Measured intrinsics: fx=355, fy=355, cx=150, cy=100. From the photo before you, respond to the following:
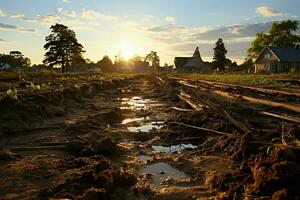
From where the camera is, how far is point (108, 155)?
744 cm

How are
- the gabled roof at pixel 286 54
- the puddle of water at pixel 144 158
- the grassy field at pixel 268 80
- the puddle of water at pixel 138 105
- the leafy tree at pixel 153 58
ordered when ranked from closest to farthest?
the puddle of water at pixel 144 158 → the puddle of water at pixel 138 105 → the grassy field at pixel 268 80 → the gabled roof at pixel 286 54 → the leafy tree at pixel 153 58

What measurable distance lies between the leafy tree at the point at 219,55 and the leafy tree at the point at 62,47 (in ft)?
112

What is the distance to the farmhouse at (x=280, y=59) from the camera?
63594 millimetres

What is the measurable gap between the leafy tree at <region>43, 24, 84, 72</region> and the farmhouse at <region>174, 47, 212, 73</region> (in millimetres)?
37756

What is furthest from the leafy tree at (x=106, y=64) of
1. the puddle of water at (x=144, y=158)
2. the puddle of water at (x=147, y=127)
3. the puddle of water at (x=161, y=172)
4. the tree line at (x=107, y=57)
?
the puddle of water at (x=161, y=172)

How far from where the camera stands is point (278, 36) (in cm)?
8494

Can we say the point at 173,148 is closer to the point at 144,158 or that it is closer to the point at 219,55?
the point at 144,158

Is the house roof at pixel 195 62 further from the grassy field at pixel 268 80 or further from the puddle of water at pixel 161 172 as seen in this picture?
the puddle of water at pixel 161 172

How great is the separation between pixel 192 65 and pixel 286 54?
34169mm

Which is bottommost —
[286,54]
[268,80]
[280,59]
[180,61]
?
[268,80]

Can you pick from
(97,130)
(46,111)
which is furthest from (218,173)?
(46,111)

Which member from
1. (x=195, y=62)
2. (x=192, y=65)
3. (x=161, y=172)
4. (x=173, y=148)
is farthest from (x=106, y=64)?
(x=161, y=172)

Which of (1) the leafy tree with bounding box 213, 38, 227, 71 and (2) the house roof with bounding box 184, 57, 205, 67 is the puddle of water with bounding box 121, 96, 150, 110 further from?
(2) the house roof with bounding box 184, 57, 205, 67

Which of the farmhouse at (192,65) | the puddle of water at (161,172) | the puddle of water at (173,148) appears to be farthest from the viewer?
the farmhouse at (192,65)
